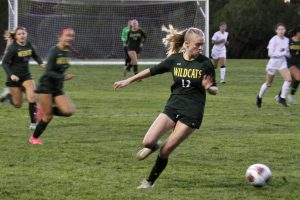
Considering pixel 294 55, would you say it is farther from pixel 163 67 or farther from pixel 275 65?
pixel 163 67

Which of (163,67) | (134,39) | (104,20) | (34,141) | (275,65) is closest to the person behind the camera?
(163,67)

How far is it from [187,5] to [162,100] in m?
20.7

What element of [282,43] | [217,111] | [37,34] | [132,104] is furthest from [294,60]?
[37,34]

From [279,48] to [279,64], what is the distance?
41cm

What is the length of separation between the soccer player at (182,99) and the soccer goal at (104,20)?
29.5 meters

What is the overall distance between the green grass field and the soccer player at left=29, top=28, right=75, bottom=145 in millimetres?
469

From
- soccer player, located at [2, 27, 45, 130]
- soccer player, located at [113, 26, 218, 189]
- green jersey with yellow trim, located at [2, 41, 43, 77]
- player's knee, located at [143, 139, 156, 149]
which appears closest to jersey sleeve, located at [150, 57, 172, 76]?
soccer player, located at [113, 26, 218, 189]

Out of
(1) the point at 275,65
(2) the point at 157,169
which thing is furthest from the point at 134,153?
(1) the point at 275,65

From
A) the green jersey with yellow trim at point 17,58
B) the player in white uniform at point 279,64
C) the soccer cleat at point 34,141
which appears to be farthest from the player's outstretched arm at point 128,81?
the player in white uniform at point 279,64

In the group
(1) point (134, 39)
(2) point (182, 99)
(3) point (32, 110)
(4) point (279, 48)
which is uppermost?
(2) point (182, 99)

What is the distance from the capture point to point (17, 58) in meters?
14.2

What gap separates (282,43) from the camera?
60.9 feet

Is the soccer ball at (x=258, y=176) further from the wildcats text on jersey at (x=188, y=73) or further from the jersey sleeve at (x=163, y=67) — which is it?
the jersey sleeve at (x=163, y=67)

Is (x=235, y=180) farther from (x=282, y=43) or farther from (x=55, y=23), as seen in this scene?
(x=55, y=23)
